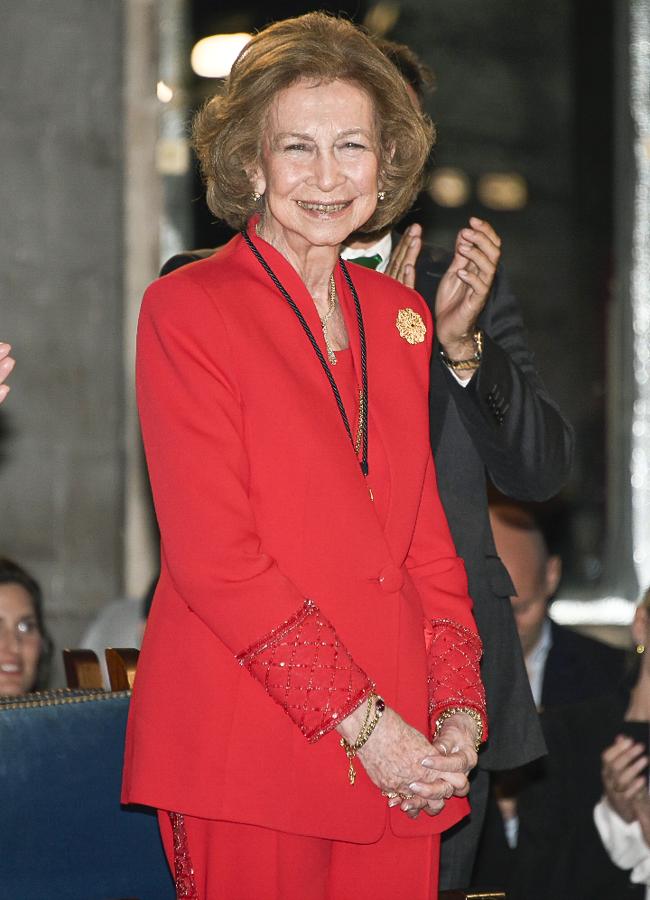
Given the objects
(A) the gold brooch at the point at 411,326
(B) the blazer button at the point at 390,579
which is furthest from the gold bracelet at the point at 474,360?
(B) the blazer button at the point at 390,579

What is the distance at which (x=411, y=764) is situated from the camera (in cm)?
183

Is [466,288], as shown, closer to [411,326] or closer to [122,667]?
[411,326]

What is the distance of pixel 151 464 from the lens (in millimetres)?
1870

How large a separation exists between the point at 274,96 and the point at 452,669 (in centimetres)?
82

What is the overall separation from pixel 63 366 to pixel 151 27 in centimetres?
121

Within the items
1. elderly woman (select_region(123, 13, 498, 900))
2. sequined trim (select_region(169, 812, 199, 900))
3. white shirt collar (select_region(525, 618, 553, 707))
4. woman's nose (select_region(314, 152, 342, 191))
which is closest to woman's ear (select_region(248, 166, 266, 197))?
elderly woman (select_region(123, 13, 498, 900))

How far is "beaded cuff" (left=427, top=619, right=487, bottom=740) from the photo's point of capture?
1.96 m

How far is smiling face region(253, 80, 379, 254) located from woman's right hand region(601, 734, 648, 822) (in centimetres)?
215

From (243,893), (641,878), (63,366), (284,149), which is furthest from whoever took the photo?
(63,366)

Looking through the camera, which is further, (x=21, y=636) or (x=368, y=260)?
(x=21, y=636)

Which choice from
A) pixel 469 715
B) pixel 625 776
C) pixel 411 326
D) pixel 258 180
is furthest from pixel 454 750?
pixel 625 776

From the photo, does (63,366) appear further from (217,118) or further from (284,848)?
(284,848)

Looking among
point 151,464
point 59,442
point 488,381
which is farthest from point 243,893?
point 59,442

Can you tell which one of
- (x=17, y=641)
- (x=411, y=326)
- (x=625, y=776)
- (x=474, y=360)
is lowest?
(x=625, y=776)
